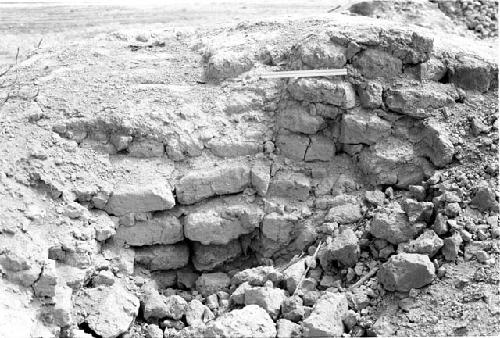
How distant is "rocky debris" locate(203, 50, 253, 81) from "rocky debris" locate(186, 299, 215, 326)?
2.10 meters

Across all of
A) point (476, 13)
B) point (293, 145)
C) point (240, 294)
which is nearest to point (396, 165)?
point (293, 145)

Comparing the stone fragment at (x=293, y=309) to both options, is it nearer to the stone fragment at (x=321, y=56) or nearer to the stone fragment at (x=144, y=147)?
the stone fragment at (x=144, y=147)

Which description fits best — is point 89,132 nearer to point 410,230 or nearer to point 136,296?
point 136,296

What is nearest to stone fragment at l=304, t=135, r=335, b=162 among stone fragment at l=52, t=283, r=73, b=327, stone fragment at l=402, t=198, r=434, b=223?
stone fragment at l=402, t=198, r=434, b=223

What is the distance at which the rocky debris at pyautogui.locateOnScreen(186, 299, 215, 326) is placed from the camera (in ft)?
19.0

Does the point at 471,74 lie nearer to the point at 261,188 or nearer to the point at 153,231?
the point at 261,188

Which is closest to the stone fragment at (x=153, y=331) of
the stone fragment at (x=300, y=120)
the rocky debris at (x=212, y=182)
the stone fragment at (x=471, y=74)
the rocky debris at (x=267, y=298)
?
the rocky debris at (x=267, y=298)

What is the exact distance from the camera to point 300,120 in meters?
6.55

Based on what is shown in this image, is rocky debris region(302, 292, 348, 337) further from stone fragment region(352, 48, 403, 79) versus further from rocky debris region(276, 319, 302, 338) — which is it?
stone fragment region(352, 48, 403, 79)

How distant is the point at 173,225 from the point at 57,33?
4540 mm

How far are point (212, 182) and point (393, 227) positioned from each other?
1493mm

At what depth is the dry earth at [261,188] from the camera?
554 cm

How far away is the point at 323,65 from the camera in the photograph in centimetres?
657

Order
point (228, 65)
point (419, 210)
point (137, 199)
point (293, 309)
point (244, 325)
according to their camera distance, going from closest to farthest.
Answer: point (244, 325) < point (293, 309) < point (419, 210) < point (137, 199) < point (228, 65)
